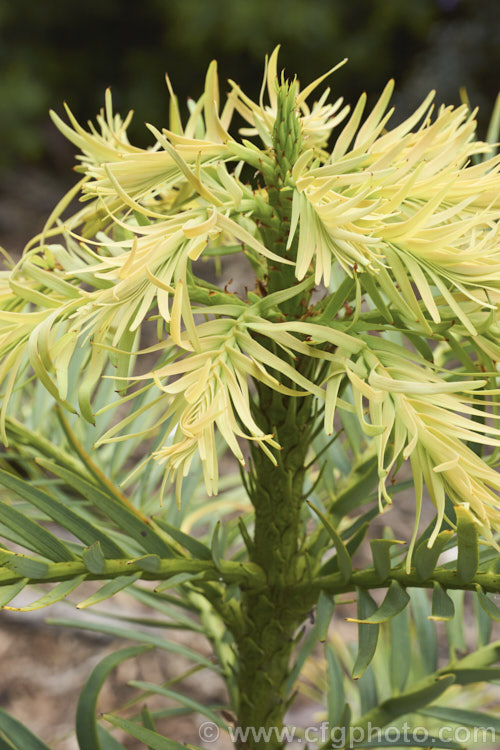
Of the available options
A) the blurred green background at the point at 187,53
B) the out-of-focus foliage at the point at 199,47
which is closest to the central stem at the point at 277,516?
the blurred green background at the point at 187,53

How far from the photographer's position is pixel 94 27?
2494 mm

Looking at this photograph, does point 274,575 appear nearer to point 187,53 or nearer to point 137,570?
point 137,570

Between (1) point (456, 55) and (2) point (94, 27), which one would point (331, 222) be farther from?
(2) point (94, 27)

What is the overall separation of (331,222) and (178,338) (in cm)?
6

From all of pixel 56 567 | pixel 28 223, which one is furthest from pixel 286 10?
pixel 56 567

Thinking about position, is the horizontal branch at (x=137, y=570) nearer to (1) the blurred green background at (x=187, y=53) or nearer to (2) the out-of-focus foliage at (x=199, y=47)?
(1) the blurred green background at (x=187, y=53)

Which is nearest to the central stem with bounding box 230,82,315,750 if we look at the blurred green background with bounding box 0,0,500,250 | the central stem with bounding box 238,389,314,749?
the central stem with bounding box 238,389,314,749

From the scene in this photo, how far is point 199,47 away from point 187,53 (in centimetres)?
8

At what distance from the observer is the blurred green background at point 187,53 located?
84.7 inches

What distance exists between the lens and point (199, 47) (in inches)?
87.6

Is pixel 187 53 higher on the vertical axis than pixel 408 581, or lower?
higher

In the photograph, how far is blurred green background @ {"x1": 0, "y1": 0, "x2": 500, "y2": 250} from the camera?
2.15m

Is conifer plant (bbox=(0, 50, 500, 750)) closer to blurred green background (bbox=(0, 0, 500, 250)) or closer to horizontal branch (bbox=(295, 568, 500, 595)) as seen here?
horizontal branch (bbox=(295, 568, 500, 595))

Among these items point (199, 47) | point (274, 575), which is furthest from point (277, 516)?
point (199, 47)
